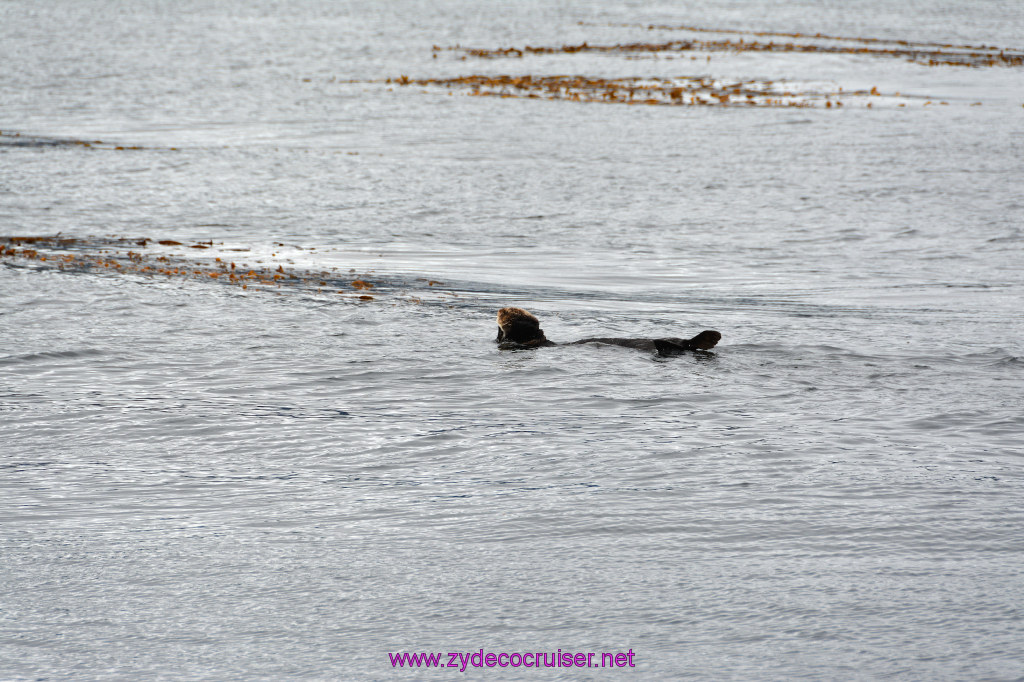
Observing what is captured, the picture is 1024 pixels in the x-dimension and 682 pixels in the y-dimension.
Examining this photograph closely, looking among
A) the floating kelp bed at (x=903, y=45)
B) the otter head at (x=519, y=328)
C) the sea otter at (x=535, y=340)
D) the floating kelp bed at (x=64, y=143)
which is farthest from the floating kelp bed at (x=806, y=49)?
the otter head at (x=519, y=328)

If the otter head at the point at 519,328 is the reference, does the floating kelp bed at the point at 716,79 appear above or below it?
above

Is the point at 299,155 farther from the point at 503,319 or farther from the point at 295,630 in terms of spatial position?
the point at 295,630

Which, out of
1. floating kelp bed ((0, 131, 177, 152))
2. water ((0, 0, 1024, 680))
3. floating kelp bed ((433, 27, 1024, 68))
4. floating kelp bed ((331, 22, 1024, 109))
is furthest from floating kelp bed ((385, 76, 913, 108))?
floating kelp bed ((0, 131, 177, 152))

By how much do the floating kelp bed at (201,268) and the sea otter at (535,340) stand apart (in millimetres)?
2111

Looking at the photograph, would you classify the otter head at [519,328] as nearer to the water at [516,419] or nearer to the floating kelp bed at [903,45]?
the water at [516,419]

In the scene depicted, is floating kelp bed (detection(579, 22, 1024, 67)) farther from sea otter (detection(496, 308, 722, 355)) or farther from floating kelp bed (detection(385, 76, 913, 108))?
sea otter (detection(496, 308, 722, 355))

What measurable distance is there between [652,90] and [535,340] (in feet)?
81.1

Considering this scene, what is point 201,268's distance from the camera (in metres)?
13.1

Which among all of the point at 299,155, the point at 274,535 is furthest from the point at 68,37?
the point at 274,535

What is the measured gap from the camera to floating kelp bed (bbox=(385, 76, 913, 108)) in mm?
30562

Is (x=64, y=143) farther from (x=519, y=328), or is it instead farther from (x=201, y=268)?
(x=519, y=328)

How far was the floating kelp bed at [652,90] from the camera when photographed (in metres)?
30.6

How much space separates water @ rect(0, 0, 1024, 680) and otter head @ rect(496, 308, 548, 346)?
16cm

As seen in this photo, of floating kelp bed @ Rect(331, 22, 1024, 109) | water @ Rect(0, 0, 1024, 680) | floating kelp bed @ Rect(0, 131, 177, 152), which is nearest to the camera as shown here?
water @ Rect(0, 0, 1024, 680)
